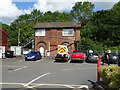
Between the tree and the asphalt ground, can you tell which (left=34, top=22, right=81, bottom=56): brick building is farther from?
the tree

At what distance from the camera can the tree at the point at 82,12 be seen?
69750 mm

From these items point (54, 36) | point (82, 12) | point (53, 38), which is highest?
point (82, 12)

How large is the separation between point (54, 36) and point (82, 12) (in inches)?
1359

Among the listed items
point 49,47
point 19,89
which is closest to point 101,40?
point 49,47

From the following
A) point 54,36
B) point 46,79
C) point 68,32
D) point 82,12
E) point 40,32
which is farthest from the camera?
point 82,12

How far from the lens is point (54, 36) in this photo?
39.7 m

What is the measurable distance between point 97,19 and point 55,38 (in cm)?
1859

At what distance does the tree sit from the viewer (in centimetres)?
6975

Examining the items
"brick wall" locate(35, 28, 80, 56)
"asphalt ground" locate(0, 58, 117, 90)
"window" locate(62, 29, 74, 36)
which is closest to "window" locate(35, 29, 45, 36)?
"brick wall" locate(35, 28, 80, 56)

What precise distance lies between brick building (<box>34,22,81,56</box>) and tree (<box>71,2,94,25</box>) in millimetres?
30312

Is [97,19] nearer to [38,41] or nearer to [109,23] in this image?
[109,23]

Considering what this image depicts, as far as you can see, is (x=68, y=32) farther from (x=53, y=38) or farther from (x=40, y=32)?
(x=40, y=32)

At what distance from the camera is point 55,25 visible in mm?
40281

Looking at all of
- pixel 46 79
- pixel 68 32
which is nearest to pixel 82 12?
pixel 68 32
